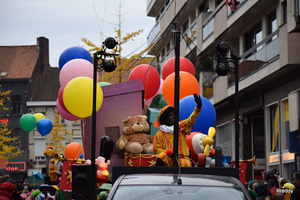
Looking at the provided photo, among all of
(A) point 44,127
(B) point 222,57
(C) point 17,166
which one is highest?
(B) point 222,57

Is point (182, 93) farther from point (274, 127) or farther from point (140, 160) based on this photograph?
point (274, 127)

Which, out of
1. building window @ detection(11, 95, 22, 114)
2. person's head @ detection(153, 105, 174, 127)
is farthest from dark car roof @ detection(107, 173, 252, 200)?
building window @ detection(11, 95, 22, 114)

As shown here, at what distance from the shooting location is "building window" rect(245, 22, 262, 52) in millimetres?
A: 21589

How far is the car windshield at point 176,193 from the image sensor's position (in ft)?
14.2

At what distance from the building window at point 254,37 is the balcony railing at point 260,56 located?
75cm

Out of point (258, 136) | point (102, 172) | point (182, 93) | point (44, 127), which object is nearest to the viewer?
point (102, 172)

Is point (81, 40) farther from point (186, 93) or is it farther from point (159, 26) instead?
point (186, 93)

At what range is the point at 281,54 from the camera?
55.5 feet

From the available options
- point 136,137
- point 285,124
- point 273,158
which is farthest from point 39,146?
point 136,137

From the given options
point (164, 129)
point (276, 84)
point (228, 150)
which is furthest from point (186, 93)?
point (228, 150)

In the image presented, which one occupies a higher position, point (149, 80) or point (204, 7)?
point (204, 7)

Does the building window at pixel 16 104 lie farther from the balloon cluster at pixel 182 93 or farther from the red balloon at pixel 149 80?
the red balloon at pixel 149 80

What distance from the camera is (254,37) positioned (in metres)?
22.3

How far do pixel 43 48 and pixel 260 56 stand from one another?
40.6 m
